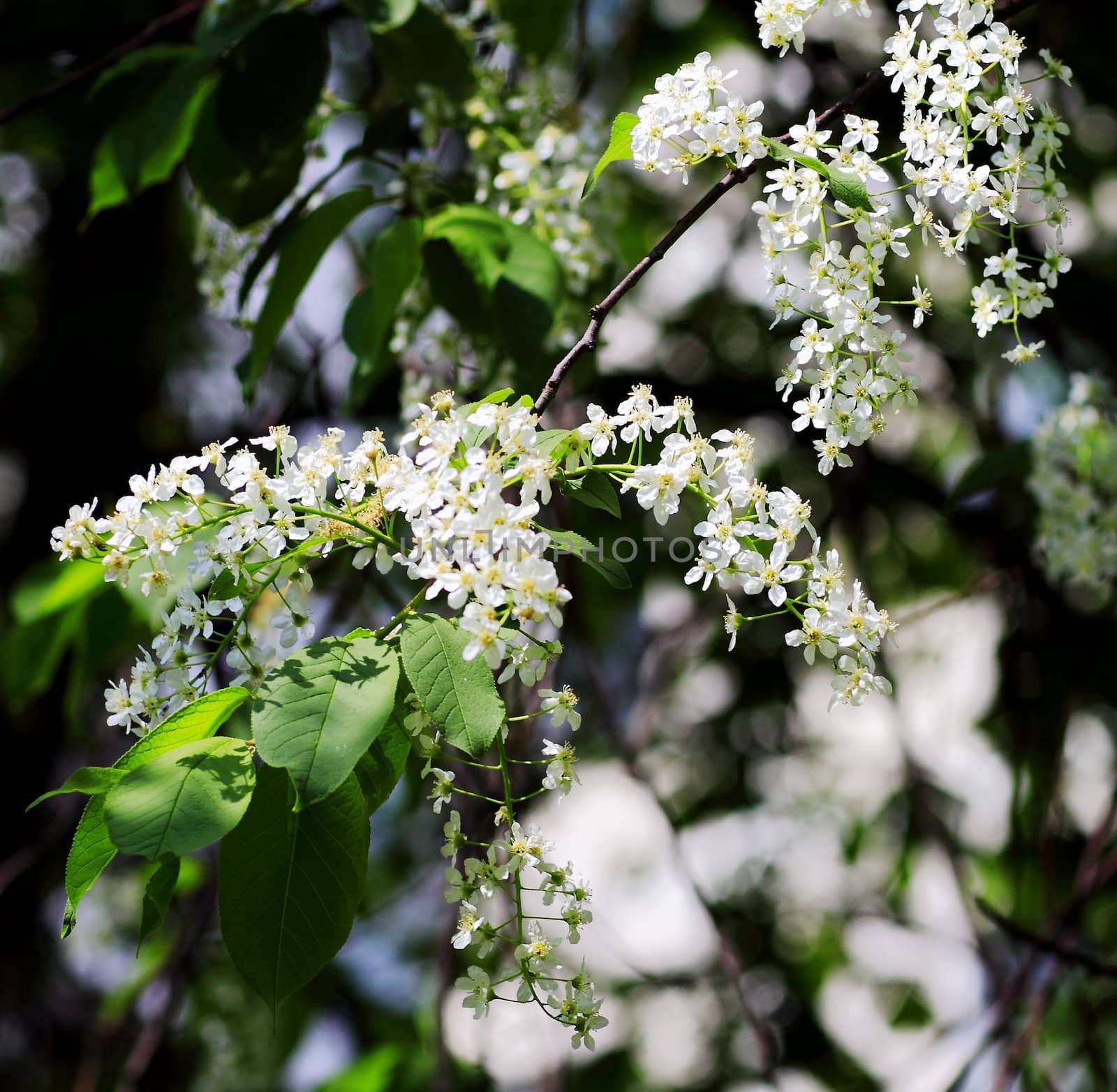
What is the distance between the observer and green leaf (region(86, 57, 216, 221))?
2.37m

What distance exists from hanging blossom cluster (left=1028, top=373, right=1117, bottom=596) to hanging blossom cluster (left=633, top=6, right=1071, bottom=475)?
4.96 feet

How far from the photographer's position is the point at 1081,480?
123 inches

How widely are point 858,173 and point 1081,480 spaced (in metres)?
1.92

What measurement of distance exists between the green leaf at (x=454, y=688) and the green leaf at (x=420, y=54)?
4.94ft

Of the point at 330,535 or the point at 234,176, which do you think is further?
the point at 234,176

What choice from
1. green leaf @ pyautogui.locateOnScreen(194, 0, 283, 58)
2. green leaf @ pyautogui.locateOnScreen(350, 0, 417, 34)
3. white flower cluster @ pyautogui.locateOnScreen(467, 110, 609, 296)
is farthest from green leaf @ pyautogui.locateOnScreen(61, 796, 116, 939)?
white flower cluster @ pyautogui.locateOnScreen(467, 110, 609, 296)

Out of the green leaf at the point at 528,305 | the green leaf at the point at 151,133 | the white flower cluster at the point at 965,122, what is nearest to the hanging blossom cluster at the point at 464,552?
the white flower cluster at the point at 965,122

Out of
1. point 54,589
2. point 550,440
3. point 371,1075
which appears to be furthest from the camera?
point 371,1075

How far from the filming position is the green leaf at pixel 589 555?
1.32 metres

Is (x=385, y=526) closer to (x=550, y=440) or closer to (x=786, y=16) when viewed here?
(x=550, y=440)

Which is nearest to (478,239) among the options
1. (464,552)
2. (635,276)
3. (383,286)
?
(383,286)

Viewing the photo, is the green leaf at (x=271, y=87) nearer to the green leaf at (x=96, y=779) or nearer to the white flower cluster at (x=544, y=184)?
the white flower cluster at (x=544, y=184)

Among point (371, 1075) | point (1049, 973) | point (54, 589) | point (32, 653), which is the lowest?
point (371, 1075)

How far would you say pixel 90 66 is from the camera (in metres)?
2.61
